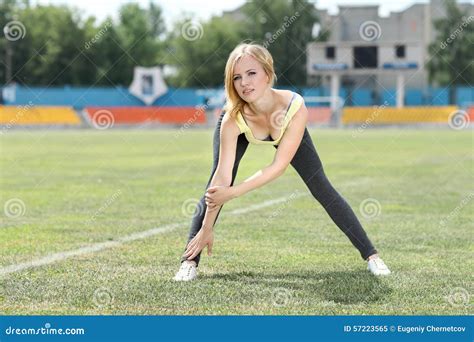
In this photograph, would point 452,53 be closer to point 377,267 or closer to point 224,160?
point 377,267

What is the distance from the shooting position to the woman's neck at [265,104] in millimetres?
5641

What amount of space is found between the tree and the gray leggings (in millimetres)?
63346

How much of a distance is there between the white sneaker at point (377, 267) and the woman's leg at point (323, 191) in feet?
0.28

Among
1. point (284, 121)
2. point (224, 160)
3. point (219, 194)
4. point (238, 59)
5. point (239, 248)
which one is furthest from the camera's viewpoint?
point (239, 248)

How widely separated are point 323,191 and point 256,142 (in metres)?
0.78

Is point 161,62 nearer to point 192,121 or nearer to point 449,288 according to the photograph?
point 192,121

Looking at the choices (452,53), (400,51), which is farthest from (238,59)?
(452,53)

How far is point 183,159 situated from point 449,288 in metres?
17.0

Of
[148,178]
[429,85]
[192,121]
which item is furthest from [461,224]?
[429,85]

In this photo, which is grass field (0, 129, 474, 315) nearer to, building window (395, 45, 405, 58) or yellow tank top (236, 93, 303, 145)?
yellow tank top (236, 93, 303, 145)

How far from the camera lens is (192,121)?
183 ft

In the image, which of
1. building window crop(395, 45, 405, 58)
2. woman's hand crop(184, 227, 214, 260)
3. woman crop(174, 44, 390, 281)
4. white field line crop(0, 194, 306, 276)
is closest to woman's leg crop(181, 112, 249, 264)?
woman crop(174, 44, 390, 281)

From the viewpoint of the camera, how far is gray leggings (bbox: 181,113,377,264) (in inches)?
245

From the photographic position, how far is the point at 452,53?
71125 millimetres
